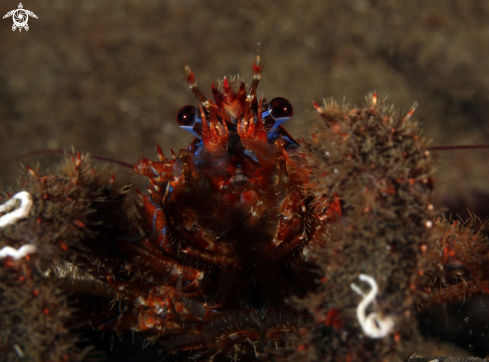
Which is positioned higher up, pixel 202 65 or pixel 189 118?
pixel 202 65

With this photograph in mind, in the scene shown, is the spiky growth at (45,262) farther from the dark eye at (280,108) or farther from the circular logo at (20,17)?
the circular logo at (20,17)

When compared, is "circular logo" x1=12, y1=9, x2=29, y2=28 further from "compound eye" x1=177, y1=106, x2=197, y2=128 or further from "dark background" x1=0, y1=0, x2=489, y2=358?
"compound eye" x1=177, y1=106, x2=197, y2=128

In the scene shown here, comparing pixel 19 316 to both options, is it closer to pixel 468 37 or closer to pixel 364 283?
pixel 364 283

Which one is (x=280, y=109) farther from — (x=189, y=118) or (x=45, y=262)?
(x=45, y=262)

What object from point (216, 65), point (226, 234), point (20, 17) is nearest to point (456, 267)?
point (226, 234)

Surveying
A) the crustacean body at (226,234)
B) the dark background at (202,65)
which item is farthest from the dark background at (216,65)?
the crustacean body at (226,234)

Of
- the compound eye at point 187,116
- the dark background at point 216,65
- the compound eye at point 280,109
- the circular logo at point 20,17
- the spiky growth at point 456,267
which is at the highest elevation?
the circular logo at point 20,17
